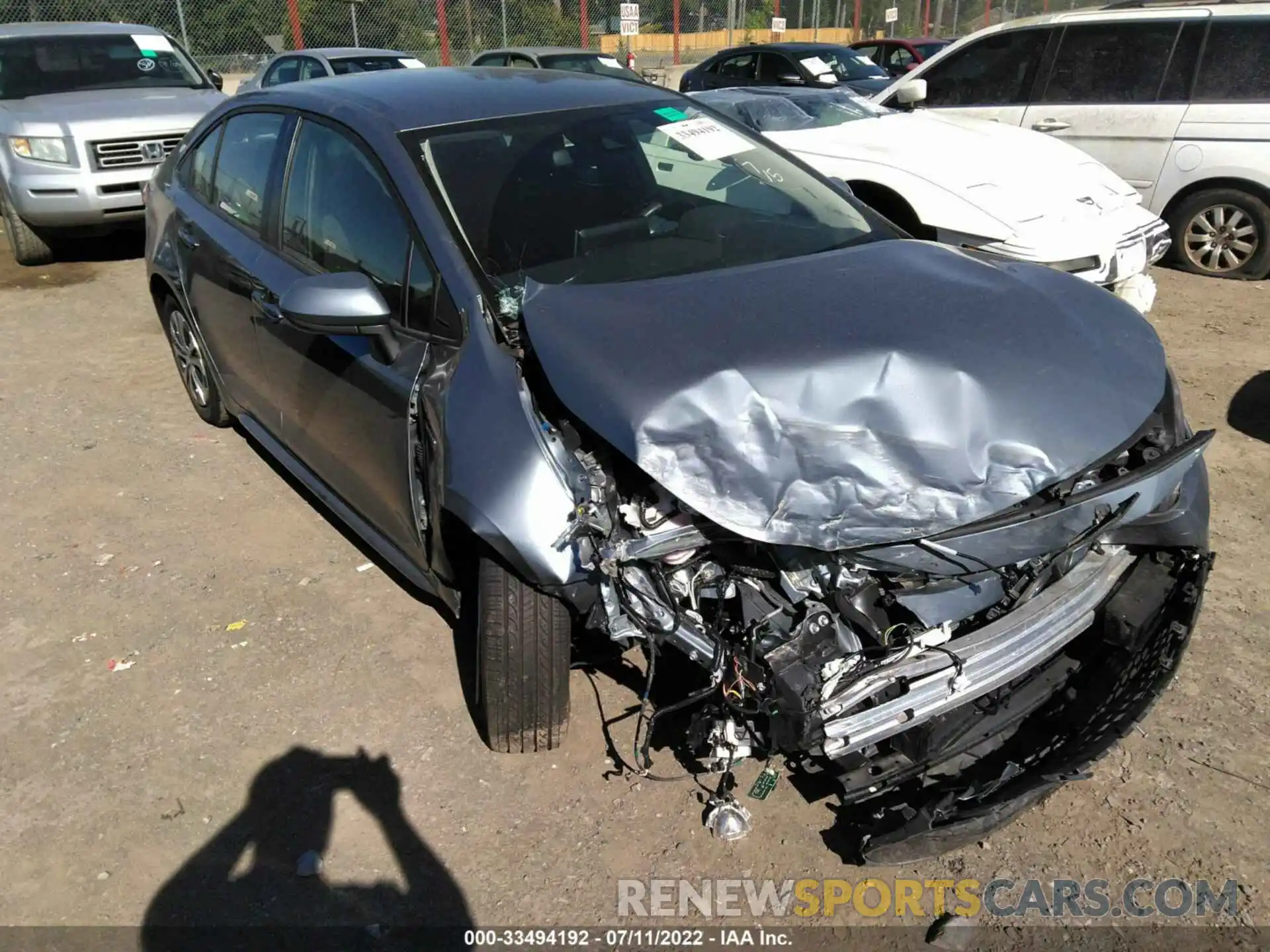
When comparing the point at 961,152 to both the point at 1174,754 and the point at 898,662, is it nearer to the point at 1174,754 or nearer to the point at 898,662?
the point at 1174,754

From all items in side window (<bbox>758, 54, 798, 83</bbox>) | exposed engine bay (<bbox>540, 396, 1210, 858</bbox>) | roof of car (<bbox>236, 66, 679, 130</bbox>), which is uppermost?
roof of car (<bbox>236, 66, 679, 130</bbox>)

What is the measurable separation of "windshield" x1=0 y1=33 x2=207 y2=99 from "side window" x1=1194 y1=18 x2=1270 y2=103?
842 cm

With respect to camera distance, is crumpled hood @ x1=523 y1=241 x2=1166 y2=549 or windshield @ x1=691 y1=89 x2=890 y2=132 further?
windshield @ x1=691 y1=89 x2=890 y2=132

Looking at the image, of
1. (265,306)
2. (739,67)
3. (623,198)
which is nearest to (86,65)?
(265,306)

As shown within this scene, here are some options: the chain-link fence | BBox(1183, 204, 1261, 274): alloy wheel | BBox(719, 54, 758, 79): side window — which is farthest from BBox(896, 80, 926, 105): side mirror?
the chain-link fence

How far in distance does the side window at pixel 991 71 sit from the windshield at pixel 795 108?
1067 mm

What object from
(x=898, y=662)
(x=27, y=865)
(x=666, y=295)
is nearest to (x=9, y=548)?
(x=27, y=865)

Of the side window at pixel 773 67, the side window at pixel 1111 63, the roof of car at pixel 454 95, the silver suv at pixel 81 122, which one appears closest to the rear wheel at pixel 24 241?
Answer: the silver suv at pixel 81 122

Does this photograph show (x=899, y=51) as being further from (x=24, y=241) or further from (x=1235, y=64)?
(x=24, y=241)

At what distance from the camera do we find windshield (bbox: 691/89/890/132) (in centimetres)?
672

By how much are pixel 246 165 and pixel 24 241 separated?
5.62 meters

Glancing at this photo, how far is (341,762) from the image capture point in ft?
9.27

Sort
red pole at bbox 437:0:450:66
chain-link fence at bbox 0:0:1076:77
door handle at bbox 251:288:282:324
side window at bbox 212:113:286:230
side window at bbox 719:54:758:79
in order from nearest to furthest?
door handle at bbox 251:288:282:324 → side window at bbox 212:113:286:230 → side window at bbox 719:54:758:79 → chain-link fence at bbox 0:0:1076:77 → red pole at bbox 437:0:450:66

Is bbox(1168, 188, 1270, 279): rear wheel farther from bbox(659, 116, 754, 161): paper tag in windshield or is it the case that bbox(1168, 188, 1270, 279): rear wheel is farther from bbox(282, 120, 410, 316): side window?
bbox(282, 120, 410, 316): side window
